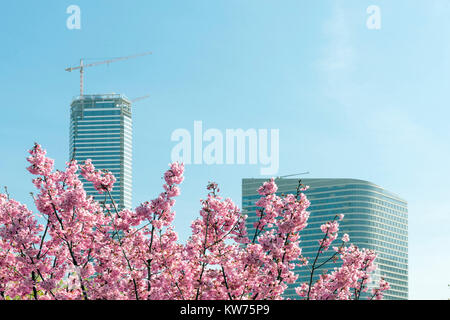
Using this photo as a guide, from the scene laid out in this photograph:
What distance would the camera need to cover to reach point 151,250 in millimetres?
14086

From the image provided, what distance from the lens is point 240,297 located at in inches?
510

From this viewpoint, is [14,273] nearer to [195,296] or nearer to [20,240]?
[20,240]

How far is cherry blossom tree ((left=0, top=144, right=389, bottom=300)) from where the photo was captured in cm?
1312

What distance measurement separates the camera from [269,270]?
13281 millimetres

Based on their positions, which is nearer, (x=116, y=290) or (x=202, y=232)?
(x=116, y=290)

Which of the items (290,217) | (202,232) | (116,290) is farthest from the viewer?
(202,232)

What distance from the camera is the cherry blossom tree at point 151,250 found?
13125 mm

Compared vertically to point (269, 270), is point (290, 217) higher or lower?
higher

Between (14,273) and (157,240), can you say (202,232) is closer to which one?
(157,240)

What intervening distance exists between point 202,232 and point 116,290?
120 inches
